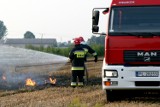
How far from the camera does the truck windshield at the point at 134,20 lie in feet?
35.5

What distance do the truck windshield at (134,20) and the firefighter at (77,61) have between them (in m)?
4.04

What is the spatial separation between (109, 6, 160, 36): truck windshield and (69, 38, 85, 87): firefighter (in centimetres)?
404

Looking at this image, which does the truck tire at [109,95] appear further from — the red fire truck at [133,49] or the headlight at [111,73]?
the headlight at [111,73]

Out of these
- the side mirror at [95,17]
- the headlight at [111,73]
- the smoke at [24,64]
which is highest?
the side mirror at [95,17]

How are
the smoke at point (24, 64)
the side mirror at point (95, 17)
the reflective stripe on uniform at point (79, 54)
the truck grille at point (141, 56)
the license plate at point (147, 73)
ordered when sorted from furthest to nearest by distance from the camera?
1. the smoke at point (24, 64)
2. the reflective stripe on uniform at point (79, 54)
3. the side mirror at point (95, 17)
4. the truck grille at point (141, 56)
5. the license plate at point (147, 73)

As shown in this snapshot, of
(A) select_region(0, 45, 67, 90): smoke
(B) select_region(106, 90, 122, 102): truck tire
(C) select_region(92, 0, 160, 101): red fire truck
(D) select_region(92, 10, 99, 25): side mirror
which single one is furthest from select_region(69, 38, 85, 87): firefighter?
(C) select_region(92, 0, 160, 101): red fire truck

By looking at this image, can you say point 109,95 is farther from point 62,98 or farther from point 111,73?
point 62,98

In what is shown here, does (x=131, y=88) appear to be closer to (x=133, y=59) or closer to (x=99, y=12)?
(x=133, y=59)

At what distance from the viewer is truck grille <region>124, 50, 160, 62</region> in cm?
1055

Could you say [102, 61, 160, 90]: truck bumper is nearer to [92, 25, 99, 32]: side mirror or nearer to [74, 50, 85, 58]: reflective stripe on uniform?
[92, 25, 99, 32]: side mirror

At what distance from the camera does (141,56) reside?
34.9 ft

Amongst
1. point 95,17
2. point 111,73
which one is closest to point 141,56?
point 111,73

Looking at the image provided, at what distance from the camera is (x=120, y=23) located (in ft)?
36.1

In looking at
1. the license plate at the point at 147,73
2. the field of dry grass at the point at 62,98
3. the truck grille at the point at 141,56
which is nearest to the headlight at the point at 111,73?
the truck grille at the point at 141,56
